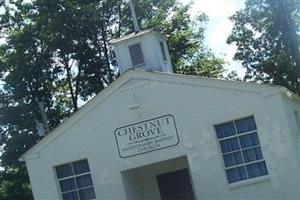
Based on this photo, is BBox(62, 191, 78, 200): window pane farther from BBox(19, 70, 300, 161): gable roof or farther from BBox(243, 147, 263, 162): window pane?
BBox(243, 147, 263, 162): window pane

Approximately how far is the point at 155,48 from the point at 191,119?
3.89 meters

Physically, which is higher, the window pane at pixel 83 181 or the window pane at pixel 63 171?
the window pane at pixel 63 171

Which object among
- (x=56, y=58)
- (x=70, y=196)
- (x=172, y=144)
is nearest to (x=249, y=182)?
(x=172, y=144)

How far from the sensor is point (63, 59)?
40281 mm

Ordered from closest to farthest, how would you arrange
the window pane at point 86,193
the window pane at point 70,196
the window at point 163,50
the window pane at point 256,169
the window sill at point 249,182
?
the window sill at point 249,182 → the window pane at point 256,169 → the window pane at point 86,193 → the window pane at point 70,196 → the window at point 163,50

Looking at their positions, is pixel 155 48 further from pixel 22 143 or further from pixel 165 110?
pixel 22 143

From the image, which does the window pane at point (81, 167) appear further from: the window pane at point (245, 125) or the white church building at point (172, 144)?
the window pane at point (245, 125)

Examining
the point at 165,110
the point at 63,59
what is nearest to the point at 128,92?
the point at 165,110

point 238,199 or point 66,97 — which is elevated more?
point 66,97

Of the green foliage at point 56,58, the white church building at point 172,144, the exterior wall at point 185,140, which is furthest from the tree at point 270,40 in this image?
the exterior wall at point 185,140

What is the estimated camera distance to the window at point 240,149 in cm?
2169

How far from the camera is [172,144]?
22188mm

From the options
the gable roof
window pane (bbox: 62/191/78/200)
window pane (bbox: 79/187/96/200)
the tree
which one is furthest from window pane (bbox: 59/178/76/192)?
the tree

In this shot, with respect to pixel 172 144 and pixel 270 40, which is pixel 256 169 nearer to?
pixel 172 144
